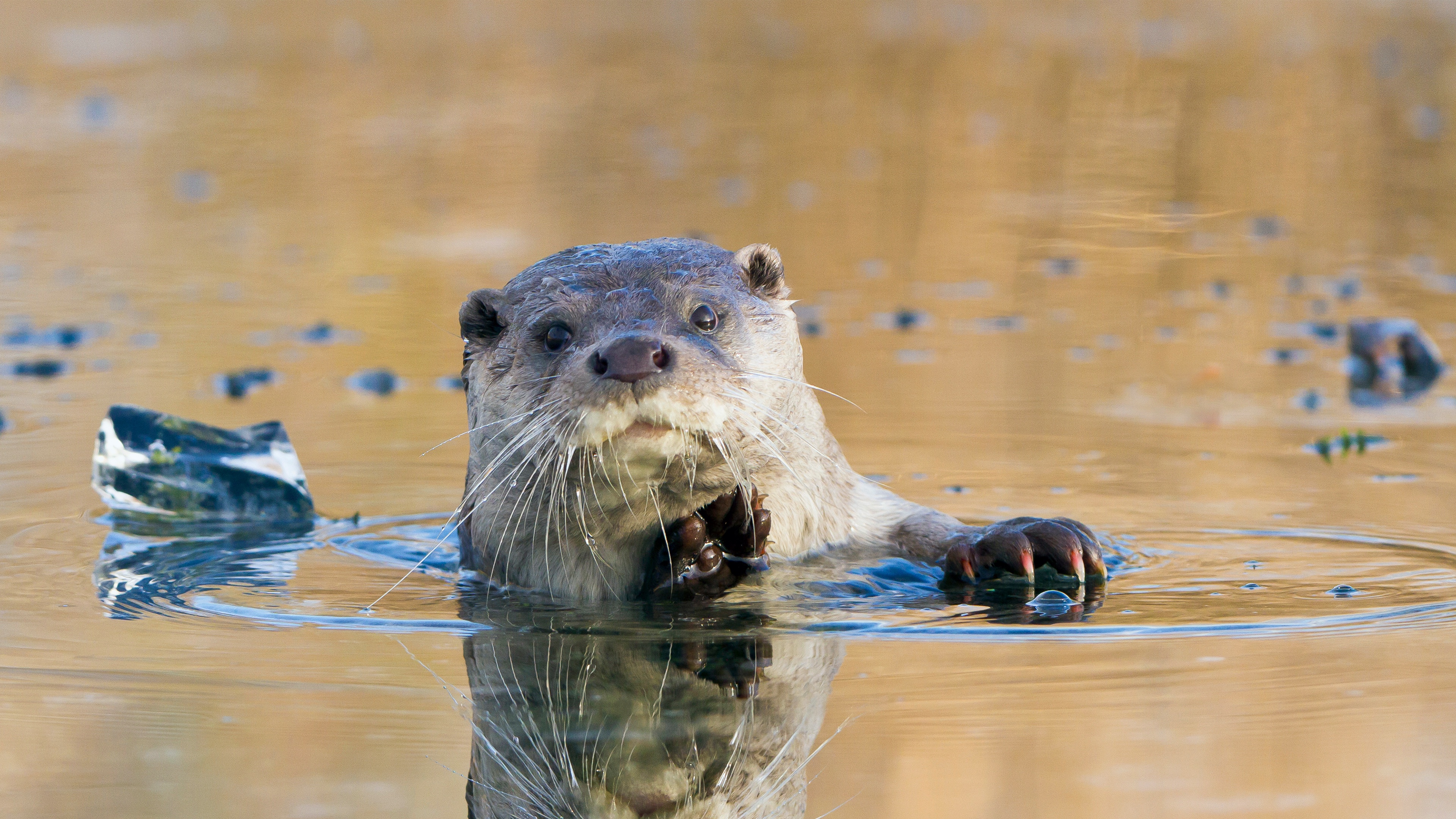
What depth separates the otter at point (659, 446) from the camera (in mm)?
4020

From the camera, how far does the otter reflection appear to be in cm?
303

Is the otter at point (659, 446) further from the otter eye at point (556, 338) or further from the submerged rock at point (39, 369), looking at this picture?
the submerged rock at point (39, 369)

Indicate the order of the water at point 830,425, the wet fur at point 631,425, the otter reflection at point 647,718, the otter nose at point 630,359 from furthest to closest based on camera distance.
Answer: the wet fur at point 631,425
the otter nose at point 630,359
the water at point 830,425
the otter reflection at point 647,718

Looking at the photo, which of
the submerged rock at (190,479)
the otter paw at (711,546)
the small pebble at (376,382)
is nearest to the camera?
the otter paw at (711,546)

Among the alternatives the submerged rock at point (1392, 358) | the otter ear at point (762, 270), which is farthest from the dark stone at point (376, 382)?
the submerged rock at point (1392, 358)

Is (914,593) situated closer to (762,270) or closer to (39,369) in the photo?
(762,270)

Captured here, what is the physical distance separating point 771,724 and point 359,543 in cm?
224

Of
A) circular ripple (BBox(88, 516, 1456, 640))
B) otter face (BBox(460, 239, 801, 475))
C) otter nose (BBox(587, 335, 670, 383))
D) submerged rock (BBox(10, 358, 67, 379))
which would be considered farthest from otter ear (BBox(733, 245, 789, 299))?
submerged rock (BBox(10, 358, 67, 379))

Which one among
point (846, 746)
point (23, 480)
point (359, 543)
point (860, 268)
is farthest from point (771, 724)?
point (860, 268)

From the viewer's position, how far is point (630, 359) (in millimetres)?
3834

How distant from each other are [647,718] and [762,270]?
1.73 meters

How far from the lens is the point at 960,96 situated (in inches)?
703

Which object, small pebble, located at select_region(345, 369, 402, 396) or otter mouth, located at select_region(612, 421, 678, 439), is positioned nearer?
otter mouth, located at select_region(612, 421, 678, 439)

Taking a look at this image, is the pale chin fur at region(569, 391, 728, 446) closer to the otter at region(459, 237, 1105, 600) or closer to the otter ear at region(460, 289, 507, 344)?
the otter at region(459, 237, 1105, 600)
